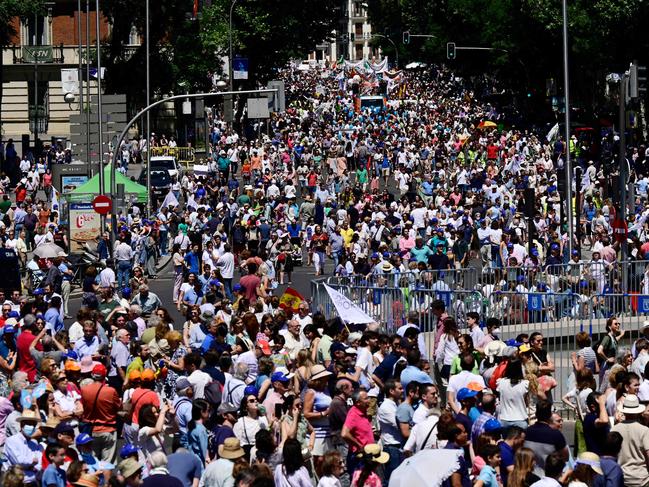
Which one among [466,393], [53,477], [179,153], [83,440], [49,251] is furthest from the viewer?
[179,153]

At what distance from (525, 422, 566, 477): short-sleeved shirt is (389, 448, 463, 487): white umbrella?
1291mm

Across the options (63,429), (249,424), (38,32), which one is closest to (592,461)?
(249,424)

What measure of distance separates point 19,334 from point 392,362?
5.54 meters

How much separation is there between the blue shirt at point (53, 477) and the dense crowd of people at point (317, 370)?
2 cm

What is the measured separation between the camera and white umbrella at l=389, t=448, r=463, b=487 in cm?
1398

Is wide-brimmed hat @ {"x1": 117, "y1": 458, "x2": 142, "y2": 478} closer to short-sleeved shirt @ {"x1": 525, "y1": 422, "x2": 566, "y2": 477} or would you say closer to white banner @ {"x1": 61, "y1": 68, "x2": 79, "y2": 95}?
short-sleeved shirt @ {"x1": 525, "y1": 422, "x2": 566, "y2": 477}

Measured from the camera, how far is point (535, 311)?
23.5m

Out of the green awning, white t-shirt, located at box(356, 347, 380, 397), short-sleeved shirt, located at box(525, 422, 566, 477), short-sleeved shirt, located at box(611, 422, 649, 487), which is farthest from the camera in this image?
the green awning

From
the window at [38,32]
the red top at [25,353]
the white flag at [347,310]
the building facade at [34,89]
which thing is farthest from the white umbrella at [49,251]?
the window at [38,32]

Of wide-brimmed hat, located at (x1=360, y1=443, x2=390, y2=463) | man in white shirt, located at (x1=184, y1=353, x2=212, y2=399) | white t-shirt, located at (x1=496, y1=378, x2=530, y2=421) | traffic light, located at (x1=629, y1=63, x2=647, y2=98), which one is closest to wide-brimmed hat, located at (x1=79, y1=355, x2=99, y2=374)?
man in white shirt, located at (x1=184, y1=353, x2=212, y2=399)

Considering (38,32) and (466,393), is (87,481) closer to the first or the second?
(466,393)

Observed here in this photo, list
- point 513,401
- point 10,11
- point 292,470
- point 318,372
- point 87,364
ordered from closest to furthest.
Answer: point 292,470, point 513,401, point 318,372, point 87,364, point 10,11

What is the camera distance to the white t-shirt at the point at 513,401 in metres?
17.5

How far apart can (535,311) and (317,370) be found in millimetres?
6283
